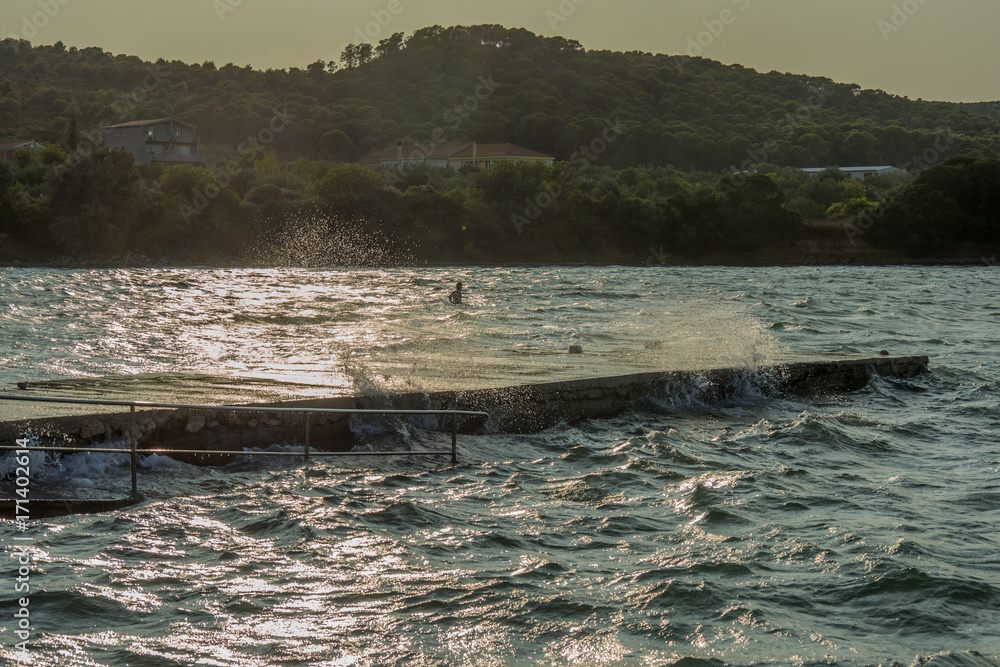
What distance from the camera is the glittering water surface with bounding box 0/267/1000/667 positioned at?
716 centimetres

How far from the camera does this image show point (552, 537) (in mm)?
9594

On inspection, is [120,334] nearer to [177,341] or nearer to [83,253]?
[177,341]

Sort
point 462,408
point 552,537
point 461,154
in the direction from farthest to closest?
1. point 461,154
2. point 462,408
3. point 552,537

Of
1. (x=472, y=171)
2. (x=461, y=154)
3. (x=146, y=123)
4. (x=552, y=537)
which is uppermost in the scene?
(x=146, y=123)

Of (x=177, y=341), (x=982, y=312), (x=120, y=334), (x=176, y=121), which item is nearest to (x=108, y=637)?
(x=177, y=341)

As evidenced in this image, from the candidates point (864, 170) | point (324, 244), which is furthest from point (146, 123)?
point (864, 170)

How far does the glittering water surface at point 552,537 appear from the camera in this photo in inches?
282

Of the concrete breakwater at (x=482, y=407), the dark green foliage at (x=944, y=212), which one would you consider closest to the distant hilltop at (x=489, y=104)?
the dark green foliage at (x=944, y=212)

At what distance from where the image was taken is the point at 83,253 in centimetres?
7619

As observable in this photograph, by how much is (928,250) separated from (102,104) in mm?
104031

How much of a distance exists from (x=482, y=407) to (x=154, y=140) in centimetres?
10842

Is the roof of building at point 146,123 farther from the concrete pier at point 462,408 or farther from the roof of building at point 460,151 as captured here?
the concrete pier at point 462,408

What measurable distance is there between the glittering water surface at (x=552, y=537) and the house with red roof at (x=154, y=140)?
96.4 meters

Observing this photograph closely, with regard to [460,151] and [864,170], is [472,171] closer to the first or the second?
[460,151]
